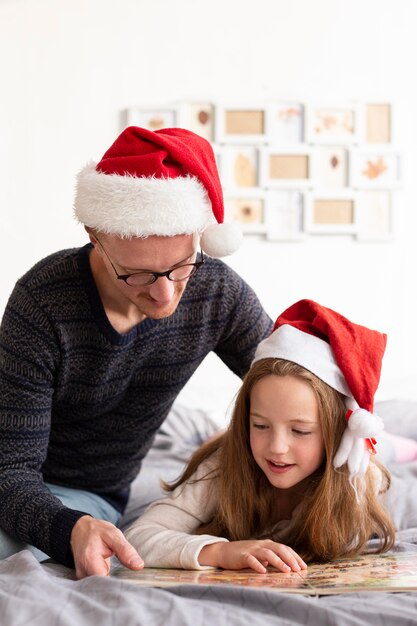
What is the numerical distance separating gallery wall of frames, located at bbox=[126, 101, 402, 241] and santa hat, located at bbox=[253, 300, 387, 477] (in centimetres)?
225

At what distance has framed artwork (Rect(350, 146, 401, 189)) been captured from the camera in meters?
3.77

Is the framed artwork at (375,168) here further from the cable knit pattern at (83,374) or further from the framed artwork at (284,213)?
the cable knit pattern at (83,374)

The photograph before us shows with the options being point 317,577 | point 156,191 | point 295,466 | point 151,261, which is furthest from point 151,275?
point 317,577

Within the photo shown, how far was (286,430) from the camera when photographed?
4.79 ft

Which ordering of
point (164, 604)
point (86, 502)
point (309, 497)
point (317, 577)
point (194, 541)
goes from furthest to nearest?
1. point (86, 502)
2. point (309, 497)
3. point (194, 541)
4. point (317, 577)
5. point (164, 604)

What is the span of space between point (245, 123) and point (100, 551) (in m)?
2.73

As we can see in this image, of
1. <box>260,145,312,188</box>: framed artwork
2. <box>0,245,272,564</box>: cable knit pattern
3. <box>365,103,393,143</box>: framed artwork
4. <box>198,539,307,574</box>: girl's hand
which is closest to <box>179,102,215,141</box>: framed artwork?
<box>260,145,312,188</box>: framed artwork

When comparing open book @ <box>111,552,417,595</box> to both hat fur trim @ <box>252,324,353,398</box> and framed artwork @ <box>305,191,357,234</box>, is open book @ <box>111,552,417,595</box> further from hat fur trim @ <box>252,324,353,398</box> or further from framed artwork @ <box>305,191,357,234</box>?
framed artwork @ <box>305,191,357,234</box>

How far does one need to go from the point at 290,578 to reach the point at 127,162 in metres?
0.72

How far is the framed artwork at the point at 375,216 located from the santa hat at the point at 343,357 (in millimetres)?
2293

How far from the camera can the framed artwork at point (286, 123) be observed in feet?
12.3

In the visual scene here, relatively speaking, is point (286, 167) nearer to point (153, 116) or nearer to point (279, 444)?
point (153, 116)

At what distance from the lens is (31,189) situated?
12.3ft

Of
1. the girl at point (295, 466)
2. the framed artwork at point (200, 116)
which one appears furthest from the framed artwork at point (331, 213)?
the girl at point (295, 466)
